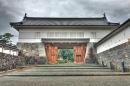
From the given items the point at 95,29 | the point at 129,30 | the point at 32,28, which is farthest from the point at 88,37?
the point at 129,30

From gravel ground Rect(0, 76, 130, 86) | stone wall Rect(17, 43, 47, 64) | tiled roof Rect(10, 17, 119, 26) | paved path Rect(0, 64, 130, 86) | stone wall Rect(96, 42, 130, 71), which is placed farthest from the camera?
tiled roof Rect(10, 17, 119, 26)

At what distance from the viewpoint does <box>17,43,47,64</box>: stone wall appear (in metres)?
19.0

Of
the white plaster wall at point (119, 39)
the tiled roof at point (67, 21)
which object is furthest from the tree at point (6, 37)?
the white plaster wall at point (119, 39)

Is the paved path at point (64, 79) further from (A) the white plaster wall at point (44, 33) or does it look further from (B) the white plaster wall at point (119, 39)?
(A) the white plaster wall at point (44, 33)

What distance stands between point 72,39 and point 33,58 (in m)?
5.74

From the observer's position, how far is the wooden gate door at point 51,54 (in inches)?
774

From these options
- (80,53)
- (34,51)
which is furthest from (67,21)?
(34,51)

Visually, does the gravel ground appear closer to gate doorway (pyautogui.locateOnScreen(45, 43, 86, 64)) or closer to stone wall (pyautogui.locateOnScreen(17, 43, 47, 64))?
stone wall (pyautogui.locateOnScreen(17, 43, 47, 64))

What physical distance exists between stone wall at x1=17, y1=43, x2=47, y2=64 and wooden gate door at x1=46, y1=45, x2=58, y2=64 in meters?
0.71

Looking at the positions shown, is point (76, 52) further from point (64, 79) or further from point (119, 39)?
point (64, 79)

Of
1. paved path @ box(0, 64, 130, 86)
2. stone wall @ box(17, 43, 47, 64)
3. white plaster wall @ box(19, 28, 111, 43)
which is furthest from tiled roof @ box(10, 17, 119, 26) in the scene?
paved path @ box(0, 64, 130, 86)

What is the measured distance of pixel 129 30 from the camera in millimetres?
9398

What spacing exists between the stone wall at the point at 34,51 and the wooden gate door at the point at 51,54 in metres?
0.71

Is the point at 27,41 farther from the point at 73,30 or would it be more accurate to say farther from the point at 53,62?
the point at 73,30
